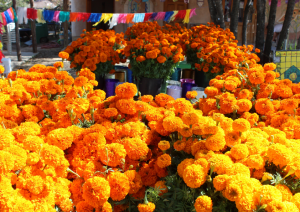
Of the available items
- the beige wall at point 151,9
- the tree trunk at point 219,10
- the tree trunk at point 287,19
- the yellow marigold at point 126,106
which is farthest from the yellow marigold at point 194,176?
the beige wall at point 151,9

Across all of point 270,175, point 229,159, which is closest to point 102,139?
point 229,159

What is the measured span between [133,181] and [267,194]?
574 mm

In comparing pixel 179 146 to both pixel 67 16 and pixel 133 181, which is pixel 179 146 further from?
pixel 67 16

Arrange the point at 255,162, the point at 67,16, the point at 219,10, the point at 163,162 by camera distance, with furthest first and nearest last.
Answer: the point at 67,16, the point at 219,10, the point at 163,162, the point at 255,162

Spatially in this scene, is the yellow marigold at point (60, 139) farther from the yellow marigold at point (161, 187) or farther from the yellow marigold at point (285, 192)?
the yellow marigold at point (285, 192)

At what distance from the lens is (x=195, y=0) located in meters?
10.6

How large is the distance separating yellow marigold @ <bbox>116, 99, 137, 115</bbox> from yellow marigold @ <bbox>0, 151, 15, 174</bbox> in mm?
648

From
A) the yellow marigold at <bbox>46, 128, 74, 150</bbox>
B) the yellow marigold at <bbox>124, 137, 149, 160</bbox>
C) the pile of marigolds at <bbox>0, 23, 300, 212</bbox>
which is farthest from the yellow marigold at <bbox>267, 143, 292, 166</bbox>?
the yellow marigold at <bbox>46, 128, 74, 150</bbox>

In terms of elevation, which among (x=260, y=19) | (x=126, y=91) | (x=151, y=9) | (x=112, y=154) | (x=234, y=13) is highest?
(x=151, y=9)

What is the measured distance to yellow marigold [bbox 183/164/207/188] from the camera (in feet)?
3.16

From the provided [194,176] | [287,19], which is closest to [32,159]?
[194,176]

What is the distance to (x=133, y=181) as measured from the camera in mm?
1185

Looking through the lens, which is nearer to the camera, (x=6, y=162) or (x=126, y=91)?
(x=6, y=162)

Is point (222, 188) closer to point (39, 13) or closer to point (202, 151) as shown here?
point (202, 151)
